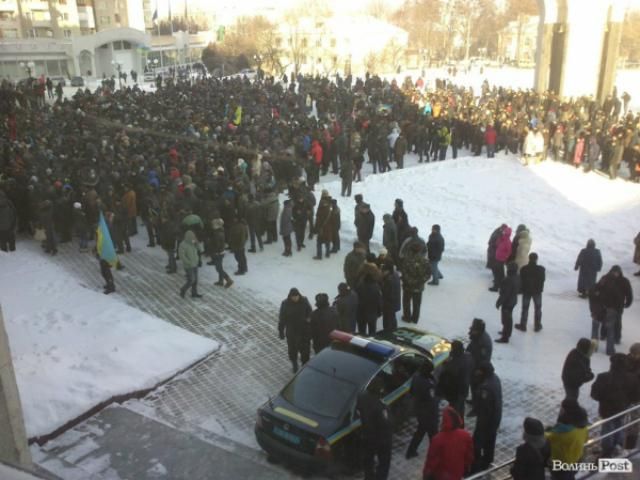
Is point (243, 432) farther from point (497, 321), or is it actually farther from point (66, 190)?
point (66, 190)

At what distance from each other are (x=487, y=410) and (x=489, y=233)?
332 inches

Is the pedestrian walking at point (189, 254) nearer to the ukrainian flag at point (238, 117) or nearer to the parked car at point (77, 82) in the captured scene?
the ukrainian flag at point (238, 117)

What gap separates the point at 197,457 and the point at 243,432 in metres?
0.71

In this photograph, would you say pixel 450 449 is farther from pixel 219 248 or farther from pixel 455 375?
pixel 219 248

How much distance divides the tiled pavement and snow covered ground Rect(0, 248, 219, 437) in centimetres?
38

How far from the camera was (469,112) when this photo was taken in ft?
72.2

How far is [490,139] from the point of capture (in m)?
20.1

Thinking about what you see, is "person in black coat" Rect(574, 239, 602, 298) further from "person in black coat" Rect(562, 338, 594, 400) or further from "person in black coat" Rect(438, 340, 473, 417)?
"person in black coat" Rect(438, 340, 473, 417)

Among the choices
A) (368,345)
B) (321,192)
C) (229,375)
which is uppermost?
(368,345)

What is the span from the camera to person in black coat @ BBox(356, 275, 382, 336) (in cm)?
914

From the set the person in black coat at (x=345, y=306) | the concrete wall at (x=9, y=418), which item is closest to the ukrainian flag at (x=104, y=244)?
the person in black coat at (x=345, y=306)

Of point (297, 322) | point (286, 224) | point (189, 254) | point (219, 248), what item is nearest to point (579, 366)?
point (297, 322)

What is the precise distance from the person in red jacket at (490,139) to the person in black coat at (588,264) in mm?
10132

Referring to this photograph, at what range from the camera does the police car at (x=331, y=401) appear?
6164 mm
